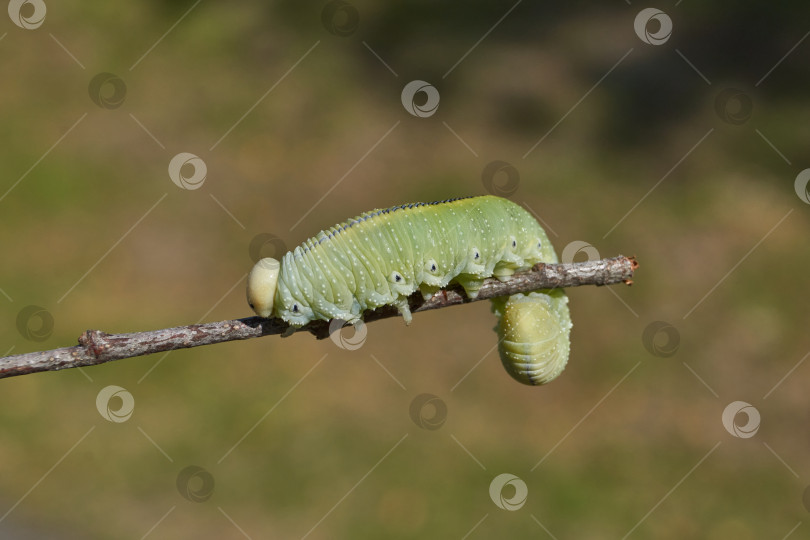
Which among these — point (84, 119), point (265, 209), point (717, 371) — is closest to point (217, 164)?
point (265, 209)

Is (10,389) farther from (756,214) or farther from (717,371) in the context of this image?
(756,214)

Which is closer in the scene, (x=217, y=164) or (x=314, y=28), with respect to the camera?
(x=217, y=164)

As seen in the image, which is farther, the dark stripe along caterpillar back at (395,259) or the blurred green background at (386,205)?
the blurred green background at (386,205)

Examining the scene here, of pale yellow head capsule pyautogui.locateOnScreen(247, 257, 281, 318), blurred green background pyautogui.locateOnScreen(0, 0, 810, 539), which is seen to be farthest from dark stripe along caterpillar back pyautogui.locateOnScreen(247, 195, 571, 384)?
blurred green background pyautogui.locateOnScreen(0, 0, 810, 539)

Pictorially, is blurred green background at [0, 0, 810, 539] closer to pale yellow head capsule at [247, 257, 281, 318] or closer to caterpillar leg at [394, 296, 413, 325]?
caterpillar leg at [394, 296, 413, 325]

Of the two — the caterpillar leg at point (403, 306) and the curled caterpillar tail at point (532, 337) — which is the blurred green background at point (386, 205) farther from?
the caterpillar leg at point (403, 306)

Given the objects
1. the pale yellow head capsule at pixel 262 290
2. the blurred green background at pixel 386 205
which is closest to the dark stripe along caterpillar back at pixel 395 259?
the pale yellow head capsule at pixel 262 290

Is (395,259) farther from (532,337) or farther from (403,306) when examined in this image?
(532,337)
